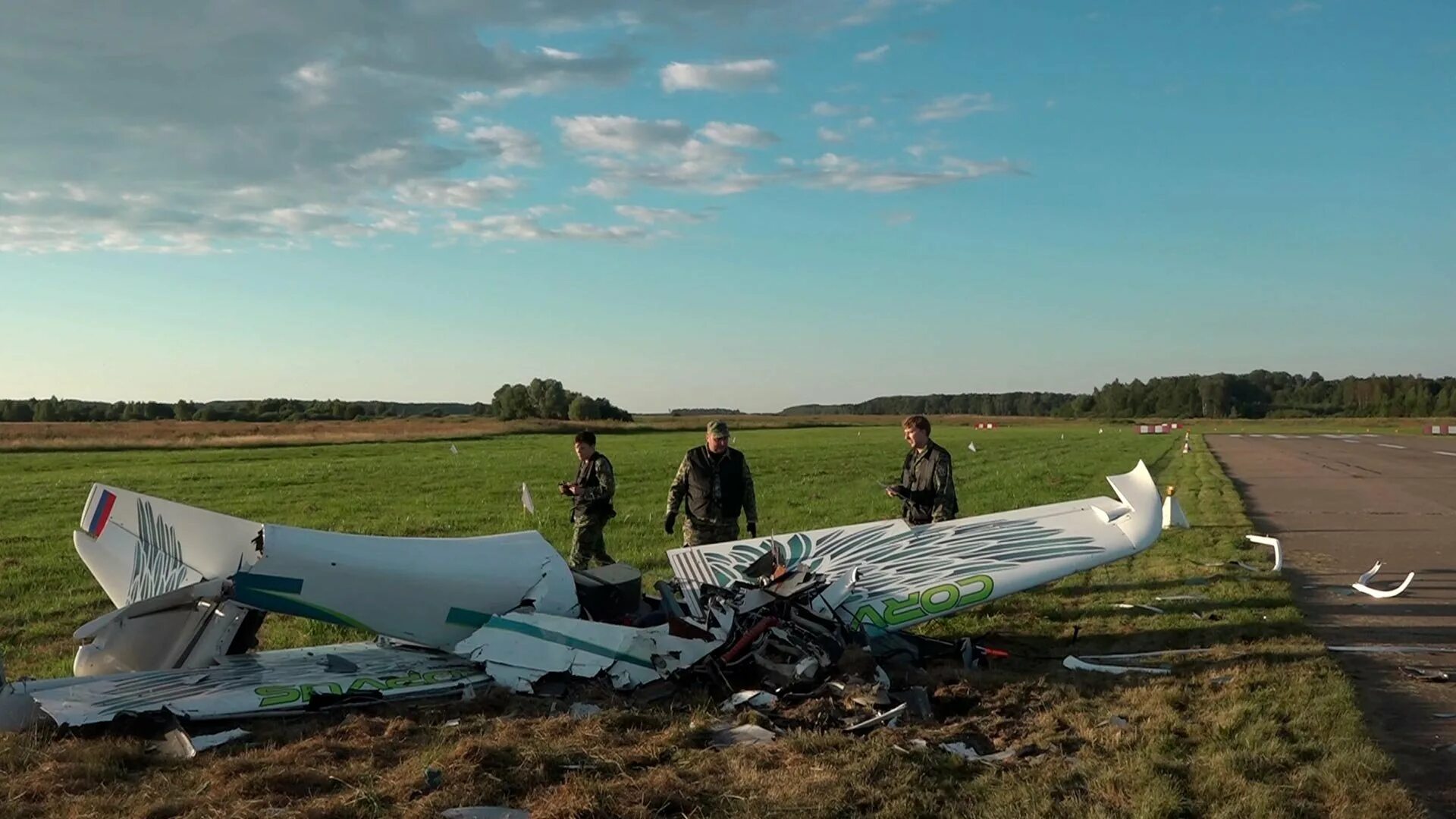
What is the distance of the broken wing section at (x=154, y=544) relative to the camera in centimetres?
566

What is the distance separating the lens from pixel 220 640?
5715 mm

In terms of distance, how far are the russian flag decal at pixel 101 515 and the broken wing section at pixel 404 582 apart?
4.91 ft

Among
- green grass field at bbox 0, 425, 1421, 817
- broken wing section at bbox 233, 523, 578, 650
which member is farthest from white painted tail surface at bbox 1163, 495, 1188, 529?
broken wing section at bbox 233, 523, 578, 650

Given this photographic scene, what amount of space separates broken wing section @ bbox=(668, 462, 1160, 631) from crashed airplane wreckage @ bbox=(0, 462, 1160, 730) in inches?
1.3

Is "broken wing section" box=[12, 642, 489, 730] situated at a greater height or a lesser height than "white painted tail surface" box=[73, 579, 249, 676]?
lesser

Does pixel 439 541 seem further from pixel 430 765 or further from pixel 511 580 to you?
pixel 430 765

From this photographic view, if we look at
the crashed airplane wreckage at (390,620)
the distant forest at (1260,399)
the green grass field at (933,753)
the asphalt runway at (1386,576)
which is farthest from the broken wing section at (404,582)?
the distant forest at (1260,399)

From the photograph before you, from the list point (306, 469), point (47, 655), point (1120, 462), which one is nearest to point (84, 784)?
point (47, 655)

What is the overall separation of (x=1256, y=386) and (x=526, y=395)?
101 metres

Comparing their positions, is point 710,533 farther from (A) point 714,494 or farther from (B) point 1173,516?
(B) point 1173,516

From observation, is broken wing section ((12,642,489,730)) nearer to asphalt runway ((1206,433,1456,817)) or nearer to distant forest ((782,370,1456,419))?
asphalt runway ((1206,433,1456,817))

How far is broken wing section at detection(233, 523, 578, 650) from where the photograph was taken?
5.45 metres

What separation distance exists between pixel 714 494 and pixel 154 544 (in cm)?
435

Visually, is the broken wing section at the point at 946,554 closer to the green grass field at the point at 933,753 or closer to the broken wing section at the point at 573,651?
the green grass field at the point at 933,753
